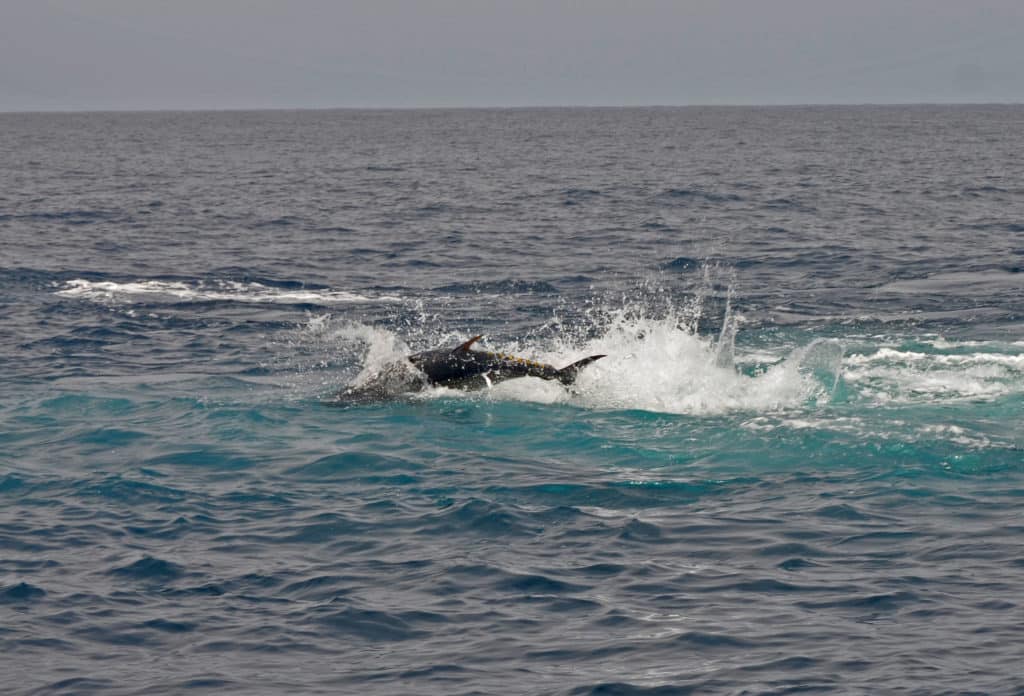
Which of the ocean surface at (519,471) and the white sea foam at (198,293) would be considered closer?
the ocean surface at (519,471)

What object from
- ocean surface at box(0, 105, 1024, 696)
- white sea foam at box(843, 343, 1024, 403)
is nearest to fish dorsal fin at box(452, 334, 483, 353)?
ocean surface at box(0, 105, 1024, 696)

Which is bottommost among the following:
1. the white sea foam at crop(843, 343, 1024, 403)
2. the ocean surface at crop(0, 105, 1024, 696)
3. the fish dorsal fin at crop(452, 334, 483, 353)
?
the ocean surface at crop(0, 105, 1024, 696)

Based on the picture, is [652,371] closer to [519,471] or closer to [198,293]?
[519,471]

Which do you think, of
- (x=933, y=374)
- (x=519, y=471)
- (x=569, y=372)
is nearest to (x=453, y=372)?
(x=569, y=372)

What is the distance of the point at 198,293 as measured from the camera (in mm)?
34281

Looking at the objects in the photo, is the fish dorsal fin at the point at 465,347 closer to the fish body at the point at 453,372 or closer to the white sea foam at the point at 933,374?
the fish body at the point at 453,372

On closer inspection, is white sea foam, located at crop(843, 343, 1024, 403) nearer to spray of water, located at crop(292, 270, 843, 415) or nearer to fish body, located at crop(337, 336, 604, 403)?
spray of water, located at crop(292, 270, 843, 415)

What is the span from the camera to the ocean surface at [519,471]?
11898mm

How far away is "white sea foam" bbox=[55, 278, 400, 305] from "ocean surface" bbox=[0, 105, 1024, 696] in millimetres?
181

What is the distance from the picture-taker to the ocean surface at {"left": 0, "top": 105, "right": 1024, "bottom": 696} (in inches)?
468

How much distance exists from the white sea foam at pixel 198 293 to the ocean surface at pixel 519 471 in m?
0.18

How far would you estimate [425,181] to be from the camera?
239ft

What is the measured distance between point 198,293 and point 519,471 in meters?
18.7

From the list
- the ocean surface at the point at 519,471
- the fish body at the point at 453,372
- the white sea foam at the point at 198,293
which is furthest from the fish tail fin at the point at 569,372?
the white sea foam at the point at 198,293
